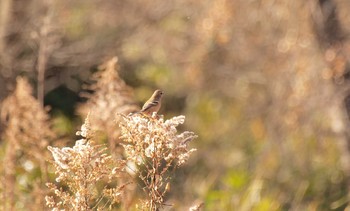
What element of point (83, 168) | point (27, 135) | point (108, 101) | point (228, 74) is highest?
point (228, 74)

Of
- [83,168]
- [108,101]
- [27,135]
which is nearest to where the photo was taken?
[83,168]

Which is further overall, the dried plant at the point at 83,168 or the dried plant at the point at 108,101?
the dried plant at the point at 108,101

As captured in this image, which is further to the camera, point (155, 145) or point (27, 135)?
point (27, 135)

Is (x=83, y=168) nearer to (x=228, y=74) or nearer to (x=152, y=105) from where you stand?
(x=152, y=105)

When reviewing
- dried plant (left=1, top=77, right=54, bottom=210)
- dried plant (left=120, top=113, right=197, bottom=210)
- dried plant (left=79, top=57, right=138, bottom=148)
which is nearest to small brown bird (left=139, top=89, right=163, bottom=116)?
dried plant (left=79, top=57, right=138, bottom=148)

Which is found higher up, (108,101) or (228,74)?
A: (228,74)

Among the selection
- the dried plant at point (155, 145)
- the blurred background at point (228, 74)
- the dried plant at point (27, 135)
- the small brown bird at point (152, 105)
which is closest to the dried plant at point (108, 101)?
the small brown bird at point (152, 105)

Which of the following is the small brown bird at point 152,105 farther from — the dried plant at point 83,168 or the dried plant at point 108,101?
the dried plant at point 83,168

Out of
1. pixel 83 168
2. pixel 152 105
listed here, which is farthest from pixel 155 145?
pixel 152 105

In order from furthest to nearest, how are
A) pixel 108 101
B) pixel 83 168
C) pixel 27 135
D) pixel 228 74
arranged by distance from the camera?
pixel 228 74 < pixel 108 101 < pixel 27 135 < pixel 83 168

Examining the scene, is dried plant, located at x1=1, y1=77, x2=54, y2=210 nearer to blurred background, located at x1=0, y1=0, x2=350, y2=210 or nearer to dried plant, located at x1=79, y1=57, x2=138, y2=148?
dried plant, located at x1=79, y1=57, x2=138, y2=148
